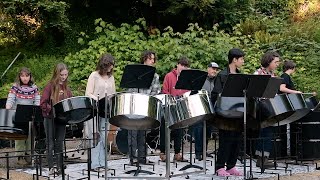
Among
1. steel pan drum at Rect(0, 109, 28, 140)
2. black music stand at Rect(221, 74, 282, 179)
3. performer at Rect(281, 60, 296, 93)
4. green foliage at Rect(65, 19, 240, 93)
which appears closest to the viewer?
black music stand at Rect(221, 74, 282, 179)

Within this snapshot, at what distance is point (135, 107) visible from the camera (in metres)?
3.85

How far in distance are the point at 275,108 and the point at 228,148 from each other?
49 centimetres

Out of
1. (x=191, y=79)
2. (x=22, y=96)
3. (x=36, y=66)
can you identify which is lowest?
(x=22, y=96)

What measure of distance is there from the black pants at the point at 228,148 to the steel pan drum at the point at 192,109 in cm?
34

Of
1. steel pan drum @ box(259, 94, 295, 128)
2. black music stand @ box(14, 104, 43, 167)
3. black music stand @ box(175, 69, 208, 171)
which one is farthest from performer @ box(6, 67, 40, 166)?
steel pan drum @ box(259, 94, 295, 128)

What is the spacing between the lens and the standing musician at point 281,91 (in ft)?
15.1

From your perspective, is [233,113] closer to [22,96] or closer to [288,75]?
[288,75]

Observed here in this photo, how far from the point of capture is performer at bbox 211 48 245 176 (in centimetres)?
418

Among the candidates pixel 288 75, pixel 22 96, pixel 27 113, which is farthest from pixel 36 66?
pixel 288 75

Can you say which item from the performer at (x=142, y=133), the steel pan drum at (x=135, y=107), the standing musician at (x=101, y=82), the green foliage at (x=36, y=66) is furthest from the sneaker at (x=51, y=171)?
the green foliage at (x=36, y=66)

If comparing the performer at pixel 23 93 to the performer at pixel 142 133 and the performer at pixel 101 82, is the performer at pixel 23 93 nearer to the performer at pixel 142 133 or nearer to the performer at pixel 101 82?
the performer at pixel 101 82

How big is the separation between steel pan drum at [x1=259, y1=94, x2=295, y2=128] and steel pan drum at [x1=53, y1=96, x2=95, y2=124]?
1299mm

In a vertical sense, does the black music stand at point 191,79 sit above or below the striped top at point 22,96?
above

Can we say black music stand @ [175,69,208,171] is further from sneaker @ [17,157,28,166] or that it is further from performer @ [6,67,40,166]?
sneaker @ [17,157,28,166]
